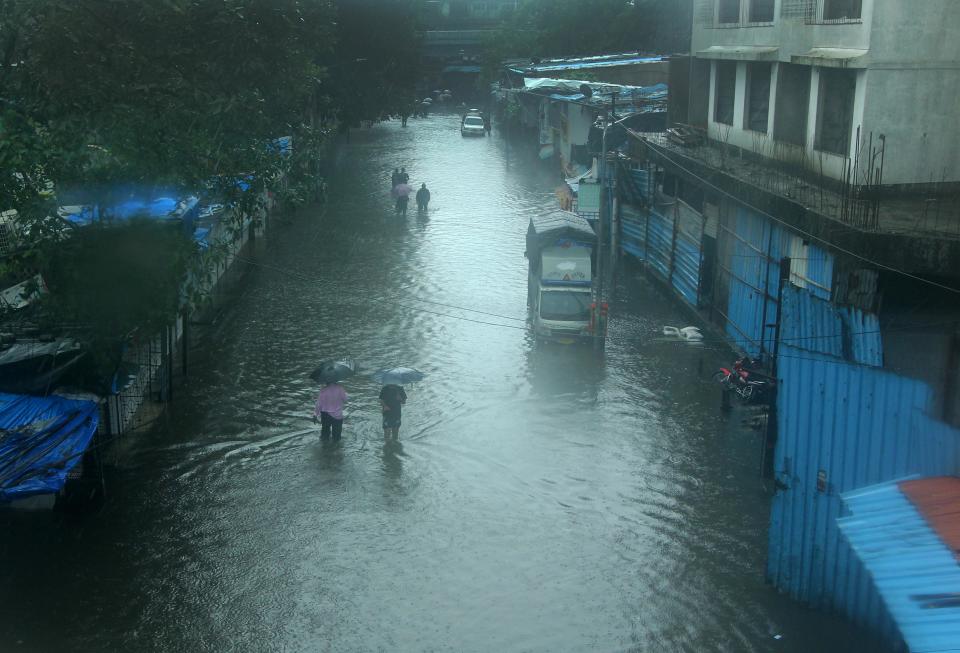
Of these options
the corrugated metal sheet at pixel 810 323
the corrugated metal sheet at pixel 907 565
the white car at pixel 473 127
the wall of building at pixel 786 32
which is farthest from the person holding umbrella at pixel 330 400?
the white car at pixel 473 127

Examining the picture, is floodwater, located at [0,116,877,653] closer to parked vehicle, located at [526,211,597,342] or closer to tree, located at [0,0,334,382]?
parked vehicle, located at [526,211,597,342]

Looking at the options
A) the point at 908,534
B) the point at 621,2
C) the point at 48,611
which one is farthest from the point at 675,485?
the point at 621,2

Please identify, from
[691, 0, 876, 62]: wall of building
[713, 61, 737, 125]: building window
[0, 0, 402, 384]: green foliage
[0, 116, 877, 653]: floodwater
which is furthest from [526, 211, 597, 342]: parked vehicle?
[713, 61, 737, 125]: building window

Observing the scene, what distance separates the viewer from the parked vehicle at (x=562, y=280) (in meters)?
17.9

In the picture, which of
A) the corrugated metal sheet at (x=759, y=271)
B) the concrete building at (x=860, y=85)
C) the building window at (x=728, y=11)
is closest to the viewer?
the corrugated metal sheet at (x=759, y=271)

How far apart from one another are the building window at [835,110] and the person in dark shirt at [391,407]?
7877 mm

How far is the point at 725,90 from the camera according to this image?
72.7ft

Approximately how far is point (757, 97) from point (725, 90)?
214 centimetres

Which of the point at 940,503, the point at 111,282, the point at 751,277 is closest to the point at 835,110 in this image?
the point at 751,277

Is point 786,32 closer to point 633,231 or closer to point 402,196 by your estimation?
point 633,231

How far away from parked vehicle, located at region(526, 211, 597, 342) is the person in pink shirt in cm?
559

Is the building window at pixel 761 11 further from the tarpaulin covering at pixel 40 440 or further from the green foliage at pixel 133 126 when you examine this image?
the tarpaulin covering at pixel 40 440

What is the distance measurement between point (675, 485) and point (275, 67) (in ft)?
27.5

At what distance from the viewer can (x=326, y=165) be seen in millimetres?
42125
